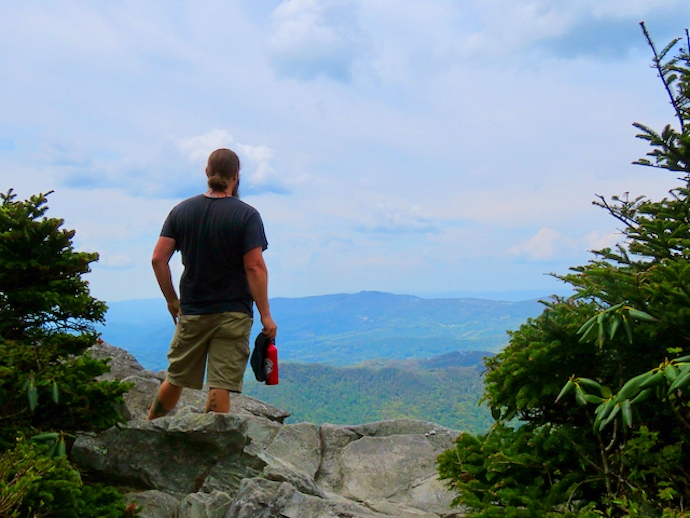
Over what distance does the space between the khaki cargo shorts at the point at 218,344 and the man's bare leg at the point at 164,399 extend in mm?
309

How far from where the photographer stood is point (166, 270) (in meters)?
6.65

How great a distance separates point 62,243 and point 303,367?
147m

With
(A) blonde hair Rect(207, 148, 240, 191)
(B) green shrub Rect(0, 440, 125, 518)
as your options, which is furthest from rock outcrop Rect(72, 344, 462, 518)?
(A) blonde hair Rect(207, 148, 240, 191)

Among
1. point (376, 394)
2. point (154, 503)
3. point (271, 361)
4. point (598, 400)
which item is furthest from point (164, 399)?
point (376, 394)

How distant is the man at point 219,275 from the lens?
20.4 ft

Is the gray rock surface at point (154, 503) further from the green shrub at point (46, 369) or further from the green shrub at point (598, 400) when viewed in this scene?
the green shrub at point (598, 400)

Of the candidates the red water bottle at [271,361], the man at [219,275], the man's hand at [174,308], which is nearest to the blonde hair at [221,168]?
the man at [219,275]

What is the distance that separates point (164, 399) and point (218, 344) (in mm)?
1006

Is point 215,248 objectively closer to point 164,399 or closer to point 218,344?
point 218,344

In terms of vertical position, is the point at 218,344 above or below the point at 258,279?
below

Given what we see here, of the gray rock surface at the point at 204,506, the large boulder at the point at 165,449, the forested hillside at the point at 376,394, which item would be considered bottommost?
the forested hillside at the point at 376,394

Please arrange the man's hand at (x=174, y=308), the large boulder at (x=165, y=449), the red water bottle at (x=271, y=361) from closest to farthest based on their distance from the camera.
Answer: the large boulder at (x=165, y=449), the red water bottle at (x=271, y=361), the man's hand at (x=174, y=308)

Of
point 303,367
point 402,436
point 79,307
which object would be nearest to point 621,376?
point 79,307

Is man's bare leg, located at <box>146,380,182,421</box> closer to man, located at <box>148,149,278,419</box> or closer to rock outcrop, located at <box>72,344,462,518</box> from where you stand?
rock outcrop, located at <box>72,344,462,518</box>
